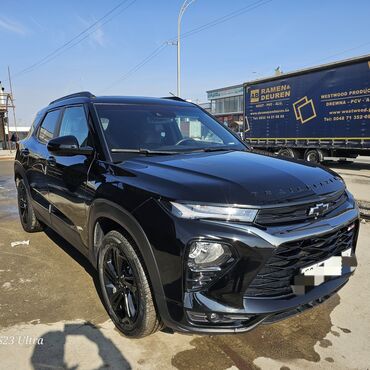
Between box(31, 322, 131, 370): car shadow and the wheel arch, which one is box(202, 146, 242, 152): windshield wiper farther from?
box(31, 322, 131, 370): car shadow

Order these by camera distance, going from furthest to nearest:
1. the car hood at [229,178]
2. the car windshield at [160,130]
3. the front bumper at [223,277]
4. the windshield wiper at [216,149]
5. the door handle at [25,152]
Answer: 1. the door handle at [25,152]
2. the windshield wiper at [216,149]
3. the car windshield at [160,130]
4. the car hood at [229,178]
5. the front bumper at [223,277]

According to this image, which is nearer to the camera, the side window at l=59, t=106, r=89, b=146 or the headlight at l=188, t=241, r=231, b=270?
the headlight at l=188, t=241, r=231, b=270

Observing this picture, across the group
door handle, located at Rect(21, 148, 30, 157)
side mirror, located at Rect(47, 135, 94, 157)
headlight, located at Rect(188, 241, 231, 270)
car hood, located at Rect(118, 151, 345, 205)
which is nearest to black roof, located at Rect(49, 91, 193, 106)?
side mirror, located at Rect(47, 135, 94, 157)

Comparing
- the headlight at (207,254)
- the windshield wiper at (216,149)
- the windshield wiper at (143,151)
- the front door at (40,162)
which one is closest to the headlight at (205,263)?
the headlight at (207,254)

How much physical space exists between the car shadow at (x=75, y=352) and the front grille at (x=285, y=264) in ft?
3.58

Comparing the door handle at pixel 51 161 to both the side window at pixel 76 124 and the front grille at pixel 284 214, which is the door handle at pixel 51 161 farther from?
the front grille at pixel 284 214

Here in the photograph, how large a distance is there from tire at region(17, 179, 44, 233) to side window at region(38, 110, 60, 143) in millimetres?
872

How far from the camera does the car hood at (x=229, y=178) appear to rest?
2.40 meters

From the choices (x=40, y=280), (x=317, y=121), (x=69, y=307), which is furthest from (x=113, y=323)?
(x=317, y=121)

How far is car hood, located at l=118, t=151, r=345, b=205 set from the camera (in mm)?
2404

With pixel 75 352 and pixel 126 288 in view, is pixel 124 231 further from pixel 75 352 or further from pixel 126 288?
pixel 75 352

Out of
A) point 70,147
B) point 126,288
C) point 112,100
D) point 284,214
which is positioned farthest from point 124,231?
point 112,100

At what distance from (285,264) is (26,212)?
4473 mm

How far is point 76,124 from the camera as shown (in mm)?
3932
